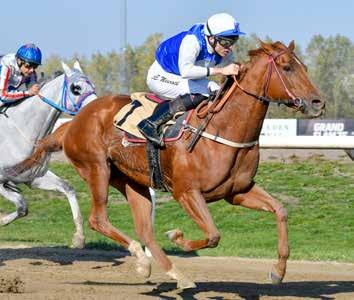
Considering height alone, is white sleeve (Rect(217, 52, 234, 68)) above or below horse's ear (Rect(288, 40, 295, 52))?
below

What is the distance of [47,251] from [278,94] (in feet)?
15.1

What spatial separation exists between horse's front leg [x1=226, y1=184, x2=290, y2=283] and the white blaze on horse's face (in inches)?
127

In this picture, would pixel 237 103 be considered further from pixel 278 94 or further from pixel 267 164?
pixel 267 164

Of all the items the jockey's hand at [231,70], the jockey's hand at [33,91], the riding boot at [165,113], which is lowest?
the jockey's hand at [33,91]

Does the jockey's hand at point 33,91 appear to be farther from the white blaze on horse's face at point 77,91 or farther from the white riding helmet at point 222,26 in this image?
the white riding helmet at point 222,26

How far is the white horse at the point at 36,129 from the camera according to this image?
9.83m

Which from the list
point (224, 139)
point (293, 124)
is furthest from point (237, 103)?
point (293, 124)

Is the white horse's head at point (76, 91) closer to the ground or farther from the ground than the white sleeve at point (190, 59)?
closer to the ground

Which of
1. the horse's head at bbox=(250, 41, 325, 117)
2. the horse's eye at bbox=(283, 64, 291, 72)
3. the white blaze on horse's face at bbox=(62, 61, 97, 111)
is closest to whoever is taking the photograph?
the horse's head at bbox=(250, 41, 325, 117)

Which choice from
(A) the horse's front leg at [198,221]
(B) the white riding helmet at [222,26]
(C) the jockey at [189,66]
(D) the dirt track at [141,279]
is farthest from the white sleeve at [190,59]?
(D) the dirt track at [141,279]

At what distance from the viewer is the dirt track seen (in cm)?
757

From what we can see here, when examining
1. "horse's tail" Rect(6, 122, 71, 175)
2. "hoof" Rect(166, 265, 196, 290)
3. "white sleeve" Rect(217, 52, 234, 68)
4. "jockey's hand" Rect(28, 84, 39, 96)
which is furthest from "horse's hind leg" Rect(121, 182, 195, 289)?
"jockey's hand" Rect(28, 84, 39, 96)

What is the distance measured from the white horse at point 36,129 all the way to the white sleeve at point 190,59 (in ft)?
9.43

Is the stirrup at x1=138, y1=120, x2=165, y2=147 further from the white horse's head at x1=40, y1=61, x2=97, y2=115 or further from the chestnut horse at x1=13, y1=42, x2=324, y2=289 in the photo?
the white horse's head at x1=40, y1=61, x2=97, y2=115
